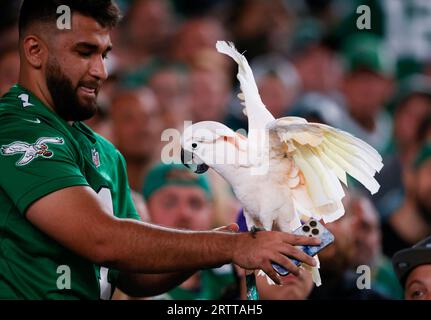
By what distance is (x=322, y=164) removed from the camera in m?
2.34

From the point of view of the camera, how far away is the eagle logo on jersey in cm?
233

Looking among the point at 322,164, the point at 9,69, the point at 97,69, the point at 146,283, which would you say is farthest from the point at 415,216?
the point at 97,69

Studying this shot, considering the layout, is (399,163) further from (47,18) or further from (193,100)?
(47,18)

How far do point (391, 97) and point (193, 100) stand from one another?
5.69 ft

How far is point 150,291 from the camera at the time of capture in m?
2.85

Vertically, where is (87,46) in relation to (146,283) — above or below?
above

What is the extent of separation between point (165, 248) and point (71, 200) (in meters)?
0.27

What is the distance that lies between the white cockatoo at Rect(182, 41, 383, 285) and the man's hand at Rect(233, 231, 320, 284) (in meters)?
0.09

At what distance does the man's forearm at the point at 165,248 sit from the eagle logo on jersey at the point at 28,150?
28 cm

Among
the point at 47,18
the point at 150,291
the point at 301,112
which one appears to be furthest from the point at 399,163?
the point at 47,18

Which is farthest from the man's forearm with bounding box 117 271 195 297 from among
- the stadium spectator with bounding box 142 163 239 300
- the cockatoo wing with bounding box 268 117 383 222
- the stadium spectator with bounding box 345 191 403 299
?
the stadium spectator with bounding box 345 191 403 299

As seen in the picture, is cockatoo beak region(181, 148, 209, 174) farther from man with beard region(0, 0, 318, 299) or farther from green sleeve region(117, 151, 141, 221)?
green sleeve region(117, 151, 141, 221)

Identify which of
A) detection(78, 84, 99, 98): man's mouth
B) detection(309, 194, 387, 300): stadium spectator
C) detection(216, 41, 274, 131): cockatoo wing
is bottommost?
detection(309, 194, 387, 300): stadium spectator

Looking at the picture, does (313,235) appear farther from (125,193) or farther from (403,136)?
(403,136)
